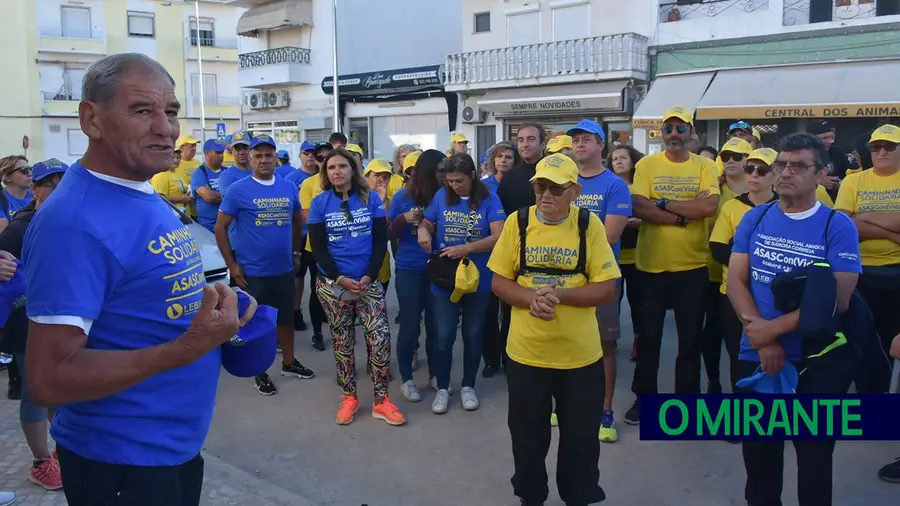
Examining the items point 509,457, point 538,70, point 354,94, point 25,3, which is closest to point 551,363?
point 509,457

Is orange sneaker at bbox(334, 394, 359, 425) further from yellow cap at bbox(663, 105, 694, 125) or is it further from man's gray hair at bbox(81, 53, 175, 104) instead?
man's gray hair at bbox(81, 53, 175, 104)

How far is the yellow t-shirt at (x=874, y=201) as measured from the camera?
15.4 feet

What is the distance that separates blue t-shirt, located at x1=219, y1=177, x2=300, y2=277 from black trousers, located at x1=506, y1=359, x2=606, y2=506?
287 cm

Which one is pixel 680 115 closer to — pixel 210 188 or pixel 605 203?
pixel 605 203

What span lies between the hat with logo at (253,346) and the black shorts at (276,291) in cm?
338

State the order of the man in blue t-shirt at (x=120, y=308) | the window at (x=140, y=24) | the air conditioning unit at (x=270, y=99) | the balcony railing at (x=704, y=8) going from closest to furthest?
the man in blue t-shirt at (x=120, y=308), the balcony railing at (x=704, y=8), the air conditioning unit at (x=270, y=99), the window at (x=140, y=24)

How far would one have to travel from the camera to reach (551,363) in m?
3.49

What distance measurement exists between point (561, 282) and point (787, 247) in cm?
110

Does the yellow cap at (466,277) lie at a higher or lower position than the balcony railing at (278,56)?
lower

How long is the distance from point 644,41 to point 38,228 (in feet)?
63.6

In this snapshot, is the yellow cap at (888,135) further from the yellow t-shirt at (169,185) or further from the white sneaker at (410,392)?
the yellow t-shirt at (169,185)

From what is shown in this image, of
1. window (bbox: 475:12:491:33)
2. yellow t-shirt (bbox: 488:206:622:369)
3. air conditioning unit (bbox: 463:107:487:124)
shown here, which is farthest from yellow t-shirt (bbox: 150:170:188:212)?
window (bbox: 475:12:491:33)

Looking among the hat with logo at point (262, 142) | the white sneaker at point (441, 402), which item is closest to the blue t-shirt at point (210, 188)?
the hat with logo at point (262, 142)

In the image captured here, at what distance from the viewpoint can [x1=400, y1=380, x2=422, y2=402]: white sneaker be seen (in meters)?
5.56
